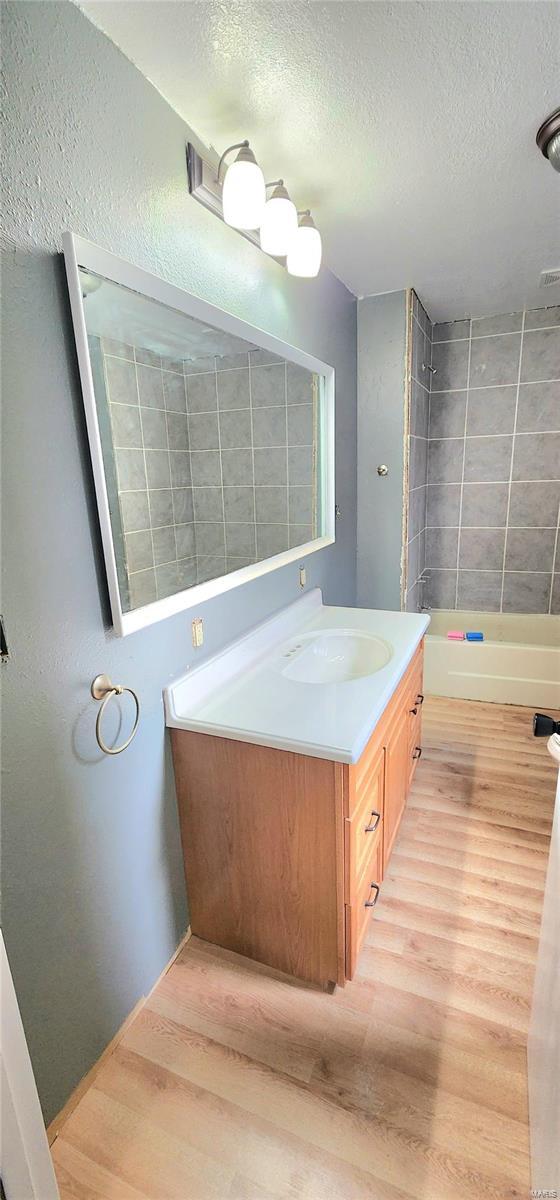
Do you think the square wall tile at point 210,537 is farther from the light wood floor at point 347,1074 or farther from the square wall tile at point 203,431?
the light wood floor at point 347,1074

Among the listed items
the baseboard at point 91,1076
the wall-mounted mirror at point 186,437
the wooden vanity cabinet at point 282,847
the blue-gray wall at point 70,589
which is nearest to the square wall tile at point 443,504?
the wall-mounted mirror at point 186,437

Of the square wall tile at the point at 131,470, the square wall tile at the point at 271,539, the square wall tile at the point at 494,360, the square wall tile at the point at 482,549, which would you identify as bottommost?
the square wall tile at the point at 482,549

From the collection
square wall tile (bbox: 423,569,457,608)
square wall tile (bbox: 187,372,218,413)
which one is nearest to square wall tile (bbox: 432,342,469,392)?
square wall tile (bbox: 423,569,457,608)

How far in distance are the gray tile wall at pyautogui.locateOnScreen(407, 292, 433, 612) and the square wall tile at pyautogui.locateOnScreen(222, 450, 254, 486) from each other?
1.17m

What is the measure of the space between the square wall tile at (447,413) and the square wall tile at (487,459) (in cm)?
10

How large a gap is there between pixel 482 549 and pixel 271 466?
1.90 meters

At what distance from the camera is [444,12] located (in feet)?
3.03

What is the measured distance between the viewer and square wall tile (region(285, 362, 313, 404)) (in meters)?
1.82

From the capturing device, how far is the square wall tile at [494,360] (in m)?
2.86

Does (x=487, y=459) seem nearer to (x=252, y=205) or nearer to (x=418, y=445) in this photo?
(x=418, y=445)

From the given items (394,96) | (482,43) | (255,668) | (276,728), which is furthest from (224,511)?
(482,43)

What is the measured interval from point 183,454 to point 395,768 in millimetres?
1170

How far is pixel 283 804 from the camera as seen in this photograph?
1.20 meters

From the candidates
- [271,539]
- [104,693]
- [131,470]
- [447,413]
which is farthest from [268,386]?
[447,413]
